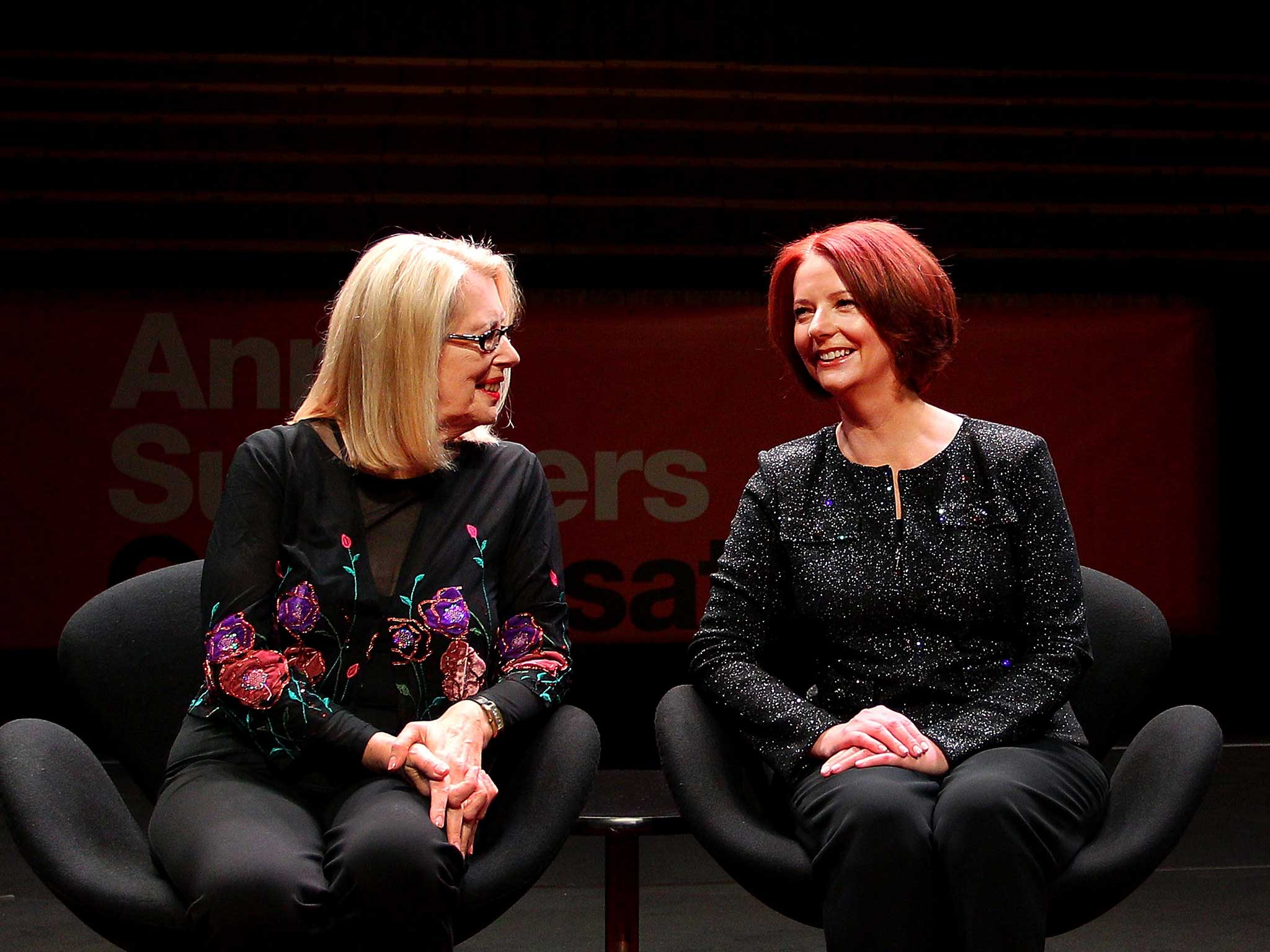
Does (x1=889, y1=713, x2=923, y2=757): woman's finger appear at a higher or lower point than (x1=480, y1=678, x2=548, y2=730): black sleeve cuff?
lower

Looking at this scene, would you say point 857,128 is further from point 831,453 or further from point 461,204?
point 831,453

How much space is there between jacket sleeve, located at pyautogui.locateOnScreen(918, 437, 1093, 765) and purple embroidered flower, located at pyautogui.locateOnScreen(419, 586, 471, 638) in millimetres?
753

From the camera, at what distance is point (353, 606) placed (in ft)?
6.89

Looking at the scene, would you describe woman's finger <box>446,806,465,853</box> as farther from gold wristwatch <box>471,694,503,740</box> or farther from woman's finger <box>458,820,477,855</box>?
gold wristwatch <box>471,694,503,740</box>

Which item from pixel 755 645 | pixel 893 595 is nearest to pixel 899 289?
pixel 893 595

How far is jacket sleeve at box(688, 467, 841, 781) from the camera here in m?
2.14

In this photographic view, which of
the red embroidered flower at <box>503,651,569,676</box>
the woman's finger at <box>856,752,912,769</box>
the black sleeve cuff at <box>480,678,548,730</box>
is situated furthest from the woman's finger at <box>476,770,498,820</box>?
the woman's finger at <box>856,752,912,769</box>

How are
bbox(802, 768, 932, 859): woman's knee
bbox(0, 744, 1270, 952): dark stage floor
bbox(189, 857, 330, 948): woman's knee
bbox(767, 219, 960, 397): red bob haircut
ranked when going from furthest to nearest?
1. bbox(0, 744, 1270, 952): dark stage floor
2. bbox(767, 219, 960, 397): red bob haircut
3. bbox(802, 768, 932, 859): woman's knee
4. bbox(189, 857, 330, 948): woman's knee

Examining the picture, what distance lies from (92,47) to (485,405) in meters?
3.91

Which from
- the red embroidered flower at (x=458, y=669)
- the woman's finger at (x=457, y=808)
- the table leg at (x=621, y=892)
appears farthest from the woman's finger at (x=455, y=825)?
the table leg at (x=621, y=892)

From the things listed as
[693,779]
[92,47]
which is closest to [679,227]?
[92,47]

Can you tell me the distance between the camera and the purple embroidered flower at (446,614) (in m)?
2.10

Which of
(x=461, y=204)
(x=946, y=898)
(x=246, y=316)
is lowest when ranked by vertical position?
(x=946, y=898)

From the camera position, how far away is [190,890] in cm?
179
